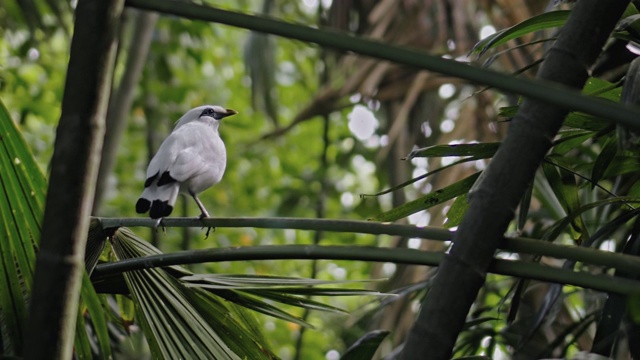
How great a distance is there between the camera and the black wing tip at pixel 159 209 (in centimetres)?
137

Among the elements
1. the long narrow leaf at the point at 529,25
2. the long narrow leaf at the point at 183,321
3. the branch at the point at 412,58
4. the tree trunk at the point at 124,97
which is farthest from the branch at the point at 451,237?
the tree trunk at the point at 124,97

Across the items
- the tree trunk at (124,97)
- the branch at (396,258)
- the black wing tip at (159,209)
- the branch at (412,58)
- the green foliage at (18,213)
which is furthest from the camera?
the tree trunk at (124,97)

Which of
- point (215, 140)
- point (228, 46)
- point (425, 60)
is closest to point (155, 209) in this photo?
point (215, 140)

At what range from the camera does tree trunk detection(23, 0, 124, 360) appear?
696mm

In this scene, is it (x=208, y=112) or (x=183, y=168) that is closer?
(x=183, y=168)

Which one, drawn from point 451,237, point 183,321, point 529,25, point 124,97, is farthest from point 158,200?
point 124,97

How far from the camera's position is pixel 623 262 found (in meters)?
0.67

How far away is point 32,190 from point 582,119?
0.67 meters

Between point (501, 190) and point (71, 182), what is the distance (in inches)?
13.7

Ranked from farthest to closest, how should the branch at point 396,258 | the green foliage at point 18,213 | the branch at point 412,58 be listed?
the green foliage at point 18,213, the branch at point 396,258, the branch at point 412,58

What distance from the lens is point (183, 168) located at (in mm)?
1504

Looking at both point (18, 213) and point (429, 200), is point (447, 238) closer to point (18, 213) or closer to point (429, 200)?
point (429, 200)

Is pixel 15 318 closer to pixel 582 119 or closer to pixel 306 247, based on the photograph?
pixel 306 247

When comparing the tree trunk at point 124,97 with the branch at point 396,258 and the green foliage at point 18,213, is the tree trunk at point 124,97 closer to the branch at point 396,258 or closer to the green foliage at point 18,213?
the green foliage at point 18,213
